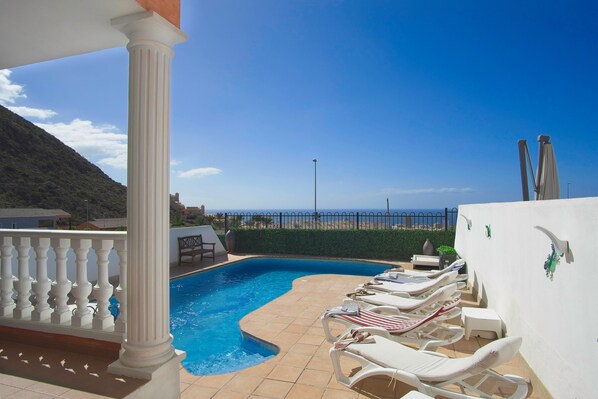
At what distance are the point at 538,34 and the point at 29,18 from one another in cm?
1185

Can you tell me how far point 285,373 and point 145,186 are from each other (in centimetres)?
247

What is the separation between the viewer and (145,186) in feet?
7.80

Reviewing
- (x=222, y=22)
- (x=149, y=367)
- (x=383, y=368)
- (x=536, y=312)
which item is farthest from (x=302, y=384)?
(x=222, y=22)

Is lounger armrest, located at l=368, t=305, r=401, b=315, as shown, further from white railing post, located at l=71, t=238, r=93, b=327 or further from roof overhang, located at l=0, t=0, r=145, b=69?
roof overhang, located at l=0, t=0, r=145, b=69

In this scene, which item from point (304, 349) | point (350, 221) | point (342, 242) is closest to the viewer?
point (304, 349)

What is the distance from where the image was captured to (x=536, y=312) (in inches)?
134

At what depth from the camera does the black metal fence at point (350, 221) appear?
515 inches

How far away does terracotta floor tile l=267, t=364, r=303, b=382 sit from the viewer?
11.3ft

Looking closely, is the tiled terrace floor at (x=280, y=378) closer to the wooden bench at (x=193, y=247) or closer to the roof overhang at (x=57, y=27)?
the roof overhang at (x=57, y=27)

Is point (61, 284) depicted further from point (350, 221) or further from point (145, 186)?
point (350, 221)

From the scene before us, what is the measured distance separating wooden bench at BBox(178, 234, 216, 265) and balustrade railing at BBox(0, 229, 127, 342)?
8174mm

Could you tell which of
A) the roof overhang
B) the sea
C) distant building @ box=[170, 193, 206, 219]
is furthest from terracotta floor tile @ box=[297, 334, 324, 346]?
distant building @ box=[170, 193, 206, 219]

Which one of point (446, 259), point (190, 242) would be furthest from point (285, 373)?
point (190, 242)

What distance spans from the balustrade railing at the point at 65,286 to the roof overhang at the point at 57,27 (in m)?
1.62
